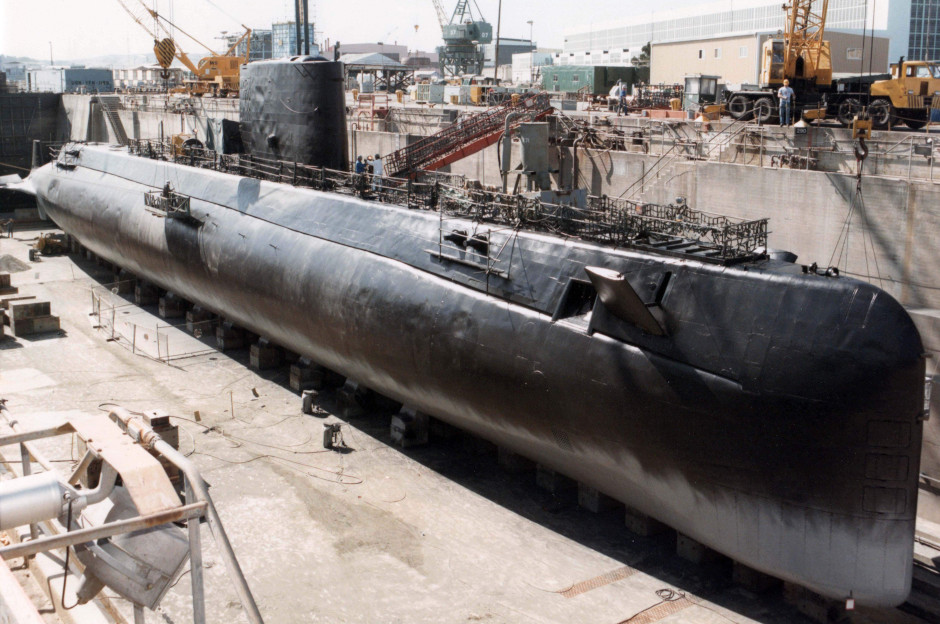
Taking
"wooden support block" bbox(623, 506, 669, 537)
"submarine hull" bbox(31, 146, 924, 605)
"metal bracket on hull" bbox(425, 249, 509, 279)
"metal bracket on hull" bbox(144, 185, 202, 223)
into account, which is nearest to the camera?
"submarine hull" bbox(31, 146, 924, 605)

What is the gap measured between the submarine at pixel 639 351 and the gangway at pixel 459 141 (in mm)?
8126

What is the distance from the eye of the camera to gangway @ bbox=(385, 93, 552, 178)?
92.1 feet

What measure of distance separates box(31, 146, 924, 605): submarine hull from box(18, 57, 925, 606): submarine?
Result: 26mm

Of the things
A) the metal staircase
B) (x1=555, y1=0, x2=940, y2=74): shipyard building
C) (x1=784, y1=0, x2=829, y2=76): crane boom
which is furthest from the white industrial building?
the metal staircase

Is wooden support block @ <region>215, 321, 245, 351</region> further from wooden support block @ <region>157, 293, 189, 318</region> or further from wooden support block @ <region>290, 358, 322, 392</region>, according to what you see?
wooden support block @ <region>290, 358, 322, 392</region>

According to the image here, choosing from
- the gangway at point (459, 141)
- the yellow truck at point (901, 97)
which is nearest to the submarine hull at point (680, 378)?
the gangway at point (459, 141)

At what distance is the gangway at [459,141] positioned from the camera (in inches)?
1105

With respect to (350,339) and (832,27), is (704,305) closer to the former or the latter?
(350,339)

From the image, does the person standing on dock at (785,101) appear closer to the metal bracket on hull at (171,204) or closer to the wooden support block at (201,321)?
the metal bracket on hull at (171,204)

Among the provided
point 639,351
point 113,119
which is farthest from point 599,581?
point 113,119

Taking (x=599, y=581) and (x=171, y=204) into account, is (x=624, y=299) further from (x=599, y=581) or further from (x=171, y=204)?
(x=171, y=204)

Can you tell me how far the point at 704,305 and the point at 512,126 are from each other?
16.5 m

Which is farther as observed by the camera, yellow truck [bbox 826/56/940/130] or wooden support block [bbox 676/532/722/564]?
yellow truck [bbox 826/56/940/130]

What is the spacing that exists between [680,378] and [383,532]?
16.4 feet
